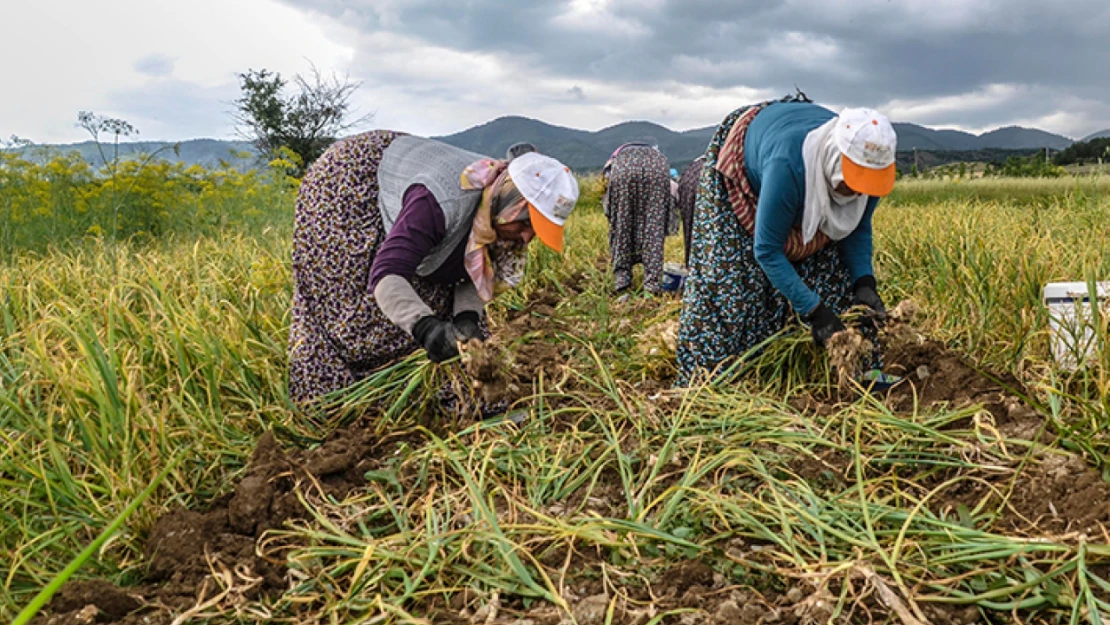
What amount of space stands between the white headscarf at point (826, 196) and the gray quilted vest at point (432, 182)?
99cm

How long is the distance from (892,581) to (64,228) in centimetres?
574

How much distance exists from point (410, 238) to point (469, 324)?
41 cm

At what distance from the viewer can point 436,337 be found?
2166mm

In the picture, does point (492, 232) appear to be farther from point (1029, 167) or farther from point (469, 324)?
point (1029, 167)

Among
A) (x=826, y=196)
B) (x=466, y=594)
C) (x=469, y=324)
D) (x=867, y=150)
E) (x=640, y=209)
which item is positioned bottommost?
(x=466, y=594)

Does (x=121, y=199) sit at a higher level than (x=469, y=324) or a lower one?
higher

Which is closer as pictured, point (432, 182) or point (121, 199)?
point (432, 182)

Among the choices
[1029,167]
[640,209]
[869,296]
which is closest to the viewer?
[869,296]

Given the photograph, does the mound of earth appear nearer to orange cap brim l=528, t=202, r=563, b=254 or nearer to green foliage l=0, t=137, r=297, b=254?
orange cap brim l=528, t=202, r=563, b=254

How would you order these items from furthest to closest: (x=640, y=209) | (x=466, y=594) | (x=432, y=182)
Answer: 1. (x=640, y=209)
2. (x=432, y=182)
3. (x=466, y=594)

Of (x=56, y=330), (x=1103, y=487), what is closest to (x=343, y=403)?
(x=56, y=330)

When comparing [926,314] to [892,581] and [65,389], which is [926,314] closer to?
[892,581]

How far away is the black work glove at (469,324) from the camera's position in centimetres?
248

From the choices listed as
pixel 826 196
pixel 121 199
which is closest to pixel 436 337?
pixel 826 196
